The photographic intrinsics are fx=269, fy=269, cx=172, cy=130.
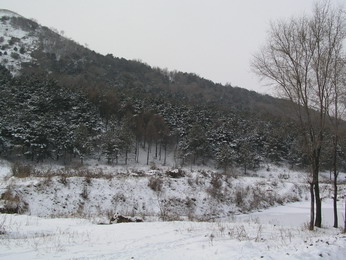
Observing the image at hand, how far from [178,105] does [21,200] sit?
57508 millimetres

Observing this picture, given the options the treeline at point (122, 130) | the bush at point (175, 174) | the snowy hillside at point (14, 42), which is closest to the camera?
the bush at point (175, 174)

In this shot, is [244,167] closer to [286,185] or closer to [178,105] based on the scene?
[178,105]

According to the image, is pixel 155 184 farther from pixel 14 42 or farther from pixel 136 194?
pixel 14 42

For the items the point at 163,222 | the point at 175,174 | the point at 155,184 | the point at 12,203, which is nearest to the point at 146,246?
the point at 163,222

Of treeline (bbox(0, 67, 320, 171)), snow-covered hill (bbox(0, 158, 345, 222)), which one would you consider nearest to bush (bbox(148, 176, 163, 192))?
snow-covered hill (bbox(0, 158, 345, 222))

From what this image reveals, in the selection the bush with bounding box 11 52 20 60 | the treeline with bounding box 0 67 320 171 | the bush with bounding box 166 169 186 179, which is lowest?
the bush with bounding box 166 169 186 179

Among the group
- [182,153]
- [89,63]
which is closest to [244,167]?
[182,153]

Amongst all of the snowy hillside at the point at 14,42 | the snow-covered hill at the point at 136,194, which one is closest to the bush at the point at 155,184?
the snow-covered hill at the point at 136,194

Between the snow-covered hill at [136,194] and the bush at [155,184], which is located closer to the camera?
the snow-covered hill at [136,194]

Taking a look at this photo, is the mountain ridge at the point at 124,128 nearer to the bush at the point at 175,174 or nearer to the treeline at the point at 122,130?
the treeline at the point at 122,130

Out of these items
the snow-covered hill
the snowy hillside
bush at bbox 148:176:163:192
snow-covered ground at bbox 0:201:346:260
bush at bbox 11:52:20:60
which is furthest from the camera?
bush at bbox 11:52:20:60

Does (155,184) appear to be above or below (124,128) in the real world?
below

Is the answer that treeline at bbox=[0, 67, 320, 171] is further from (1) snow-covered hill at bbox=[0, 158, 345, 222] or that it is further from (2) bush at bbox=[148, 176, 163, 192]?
(2) bush at bbox=[148, 176, 163, 192]

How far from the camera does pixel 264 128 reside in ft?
227
